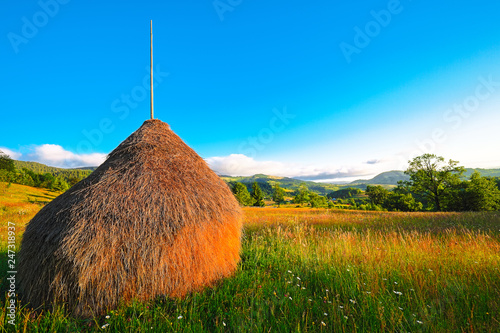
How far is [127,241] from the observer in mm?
3000

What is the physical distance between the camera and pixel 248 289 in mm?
3396

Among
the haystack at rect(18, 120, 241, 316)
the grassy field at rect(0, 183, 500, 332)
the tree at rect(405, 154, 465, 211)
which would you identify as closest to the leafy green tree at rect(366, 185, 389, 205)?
the tree at rect(405, 154, 465, 211)

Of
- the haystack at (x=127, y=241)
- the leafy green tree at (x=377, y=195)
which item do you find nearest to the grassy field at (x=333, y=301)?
the haystack at (x=127, y=241)

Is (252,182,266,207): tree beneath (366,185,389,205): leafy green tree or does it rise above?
above

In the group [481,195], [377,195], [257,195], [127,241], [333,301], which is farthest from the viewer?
[377,195]

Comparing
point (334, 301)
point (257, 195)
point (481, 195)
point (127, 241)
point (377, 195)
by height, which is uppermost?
point (127, 241)

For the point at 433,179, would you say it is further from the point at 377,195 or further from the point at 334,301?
the point at 334,301

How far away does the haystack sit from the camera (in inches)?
112

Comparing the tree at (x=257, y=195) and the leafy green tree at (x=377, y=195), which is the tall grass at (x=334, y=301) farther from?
the leafy green tree at (x=377, y=195)

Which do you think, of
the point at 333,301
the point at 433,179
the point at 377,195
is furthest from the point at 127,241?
the point at 377,195

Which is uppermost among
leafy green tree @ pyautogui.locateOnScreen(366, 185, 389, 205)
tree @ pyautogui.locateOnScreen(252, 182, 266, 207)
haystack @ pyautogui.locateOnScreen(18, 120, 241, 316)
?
haystack @ pyautogui.locateOnScreen(18, 120, 241, 316)

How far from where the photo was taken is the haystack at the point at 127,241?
2.85 metres

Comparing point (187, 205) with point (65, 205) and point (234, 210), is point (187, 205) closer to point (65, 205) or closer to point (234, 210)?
point (234, 210)

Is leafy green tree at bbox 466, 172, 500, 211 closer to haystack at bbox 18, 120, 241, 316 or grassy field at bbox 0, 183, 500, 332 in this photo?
grassy field at bbox 0, 183, 500, 332
